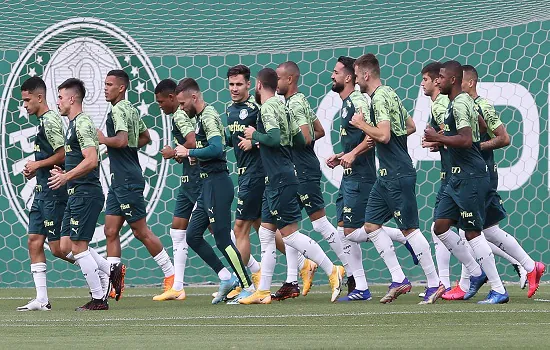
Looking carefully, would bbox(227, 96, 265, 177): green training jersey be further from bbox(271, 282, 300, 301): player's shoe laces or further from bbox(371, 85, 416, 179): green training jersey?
bbox(371, 85, 416, 179): green training jersey

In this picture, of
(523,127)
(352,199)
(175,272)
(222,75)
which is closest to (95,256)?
(175,272)

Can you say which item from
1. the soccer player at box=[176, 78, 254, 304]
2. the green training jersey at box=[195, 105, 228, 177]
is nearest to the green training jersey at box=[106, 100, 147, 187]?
the soccer player at box=[176, 78, 254, 304]

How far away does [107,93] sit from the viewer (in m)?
11.3

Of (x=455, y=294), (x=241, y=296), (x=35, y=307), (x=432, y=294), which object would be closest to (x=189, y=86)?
(x=241, y=296)

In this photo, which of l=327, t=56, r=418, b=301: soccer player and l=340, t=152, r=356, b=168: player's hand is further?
l=327, t=56, r=418, b=301: soccer player

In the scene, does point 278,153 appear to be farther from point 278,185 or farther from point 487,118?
point 487,118

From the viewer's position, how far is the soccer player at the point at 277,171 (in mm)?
10359

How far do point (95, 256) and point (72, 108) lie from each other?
1.46 meters

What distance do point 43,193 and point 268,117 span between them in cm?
221

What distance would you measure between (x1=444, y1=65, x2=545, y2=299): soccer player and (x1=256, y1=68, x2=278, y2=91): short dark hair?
2.02 meters

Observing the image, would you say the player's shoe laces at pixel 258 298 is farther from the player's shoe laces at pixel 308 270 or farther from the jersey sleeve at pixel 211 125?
the jersey sleeve at pixel 211 125

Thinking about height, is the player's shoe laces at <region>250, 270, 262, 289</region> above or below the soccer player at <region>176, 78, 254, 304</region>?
below

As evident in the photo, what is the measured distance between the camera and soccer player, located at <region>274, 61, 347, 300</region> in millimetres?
11492

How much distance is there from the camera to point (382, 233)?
10664 mm
